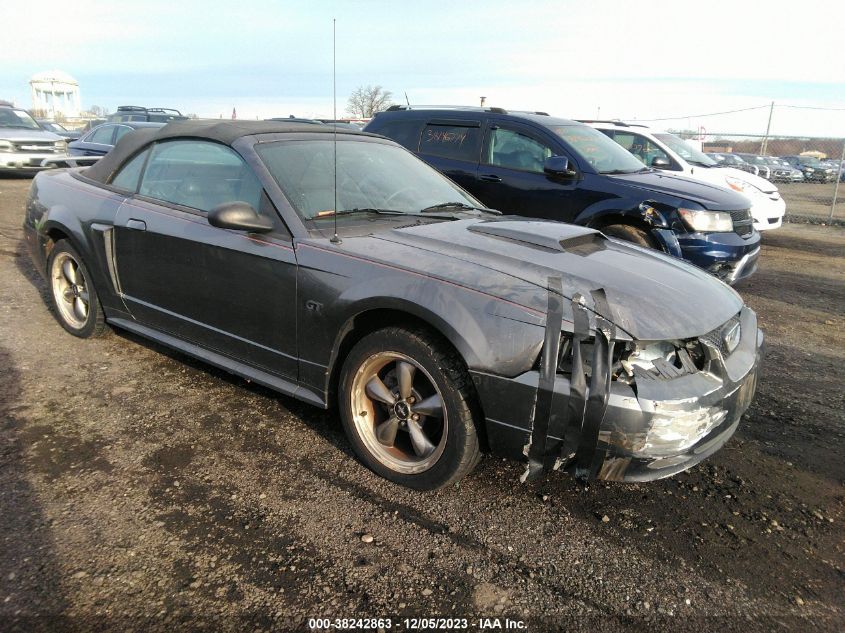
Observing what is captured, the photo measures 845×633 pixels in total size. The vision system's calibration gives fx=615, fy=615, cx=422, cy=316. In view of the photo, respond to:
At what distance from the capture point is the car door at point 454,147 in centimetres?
663

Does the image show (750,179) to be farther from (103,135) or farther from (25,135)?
(25,135)

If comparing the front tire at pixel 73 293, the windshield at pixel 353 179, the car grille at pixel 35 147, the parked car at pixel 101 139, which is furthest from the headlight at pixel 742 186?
the car grille at pixel 35 147

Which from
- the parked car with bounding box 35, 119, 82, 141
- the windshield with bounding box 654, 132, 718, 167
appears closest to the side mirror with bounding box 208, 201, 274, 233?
the windshield with bounding box 654, 132, 718, 167

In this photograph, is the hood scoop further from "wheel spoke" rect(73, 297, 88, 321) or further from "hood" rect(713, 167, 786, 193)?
"hood" rect(713, 167, 786, 193)

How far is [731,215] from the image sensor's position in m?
5.88

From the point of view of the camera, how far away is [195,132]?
3723 mm

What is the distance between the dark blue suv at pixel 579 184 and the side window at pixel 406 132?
1cm

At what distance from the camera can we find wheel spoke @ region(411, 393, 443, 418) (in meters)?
2.67

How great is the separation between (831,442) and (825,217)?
500 inches

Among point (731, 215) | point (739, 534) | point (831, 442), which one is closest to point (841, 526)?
point (739, 534)

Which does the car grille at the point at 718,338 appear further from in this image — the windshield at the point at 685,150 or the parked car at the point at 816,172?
the parked car at the point at 816,172

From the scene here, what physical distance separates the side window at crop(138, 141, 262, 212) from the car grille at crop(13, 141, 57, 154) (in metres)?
12.4

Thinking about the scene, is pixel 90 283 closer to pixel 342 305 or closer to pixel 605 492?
pixel 342 305

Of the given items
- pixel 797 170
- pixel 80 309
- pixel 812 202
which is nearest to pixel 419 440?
pixel 80 309
